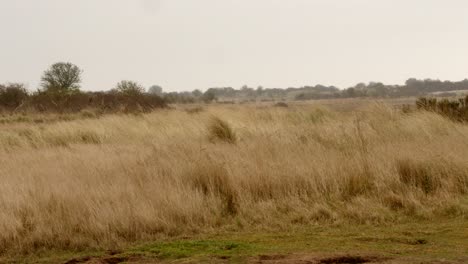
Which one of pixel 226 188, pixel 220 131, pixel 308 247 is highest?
pixel 220 131

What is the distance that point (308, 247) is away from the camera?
21.1ft

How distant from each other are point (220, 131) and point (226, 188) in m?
6.64

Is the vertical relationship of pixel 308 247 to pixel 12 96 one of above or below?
below

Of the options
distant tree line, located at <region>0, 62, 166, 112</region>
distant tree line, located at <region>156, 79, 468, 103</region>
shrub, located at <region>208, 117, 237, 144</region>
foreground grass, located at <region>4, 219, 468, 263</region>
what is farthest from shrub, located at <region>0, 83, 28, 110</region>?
foreground grass, located at <region>4, 219, 468, 263</region>

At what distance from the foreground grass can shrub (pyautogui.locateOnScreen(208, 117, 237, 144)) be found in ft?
24.6

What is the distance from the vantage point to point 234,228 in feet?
24.6

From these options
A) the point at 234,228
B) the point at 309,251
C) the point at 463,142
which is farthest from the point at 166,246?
the point at 463,142

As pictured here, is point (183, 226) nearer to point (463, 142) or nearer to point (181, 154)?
point (181, 154)

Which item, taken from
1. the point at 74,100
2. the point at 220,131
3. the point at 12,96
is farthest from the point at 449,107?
the point at 12,96

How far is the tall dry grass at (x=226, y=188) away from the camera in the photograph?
7.35 metres

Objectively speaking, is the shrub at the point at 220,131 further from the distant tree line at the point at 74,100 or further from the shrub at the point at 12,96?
the shrub at the point at 12,96

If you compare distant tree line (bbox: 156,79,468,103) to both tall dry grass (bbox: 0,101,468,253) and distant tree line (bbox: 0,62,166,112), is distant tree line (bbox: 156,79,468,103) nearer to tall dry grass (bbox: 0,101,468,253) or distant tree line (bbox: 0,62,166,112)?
distant tree line (bbox: 0,62,166,112)

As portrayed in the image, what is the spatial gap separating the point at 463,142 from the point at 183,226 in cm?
610

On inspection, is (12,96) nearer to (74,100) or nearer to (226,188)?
(74,100)
